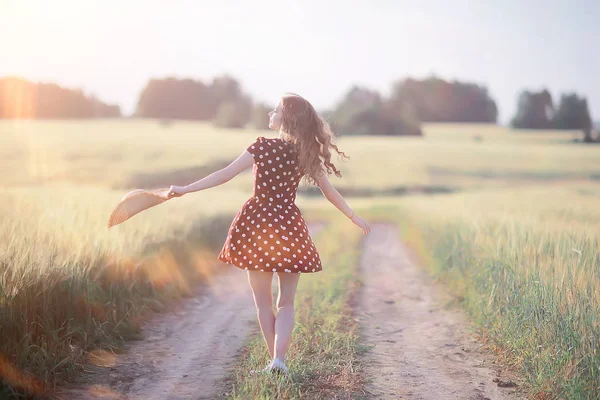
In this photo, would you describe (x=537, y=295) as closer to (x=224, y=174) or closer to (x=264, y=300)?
(x=264, y=300)

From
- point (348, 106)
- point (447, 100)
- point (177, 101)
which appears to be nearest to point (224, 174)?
point (348, 106)

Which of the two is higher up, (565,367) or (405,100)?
(405,100)

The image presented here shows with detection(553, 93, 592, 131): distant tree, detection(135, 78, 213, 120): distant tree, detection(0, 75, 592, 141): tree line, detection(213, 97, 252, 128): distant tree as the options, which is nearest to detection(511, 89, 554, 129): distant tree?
detection(0, 75, 592, 141): tree line

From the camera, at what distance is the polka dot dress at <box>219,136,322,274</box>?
15.0 feet

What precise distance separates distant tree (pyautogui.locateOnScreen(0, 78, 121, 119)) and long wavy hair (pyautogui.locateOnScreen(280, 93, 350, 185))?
143 ft

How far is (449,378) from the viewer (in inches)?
192

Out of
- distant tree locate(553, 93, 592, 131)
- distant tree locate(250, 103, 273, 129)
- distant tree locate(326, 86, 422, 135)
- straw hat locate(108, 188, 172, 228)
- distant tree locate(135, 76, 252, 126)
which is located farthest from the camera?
distant tree locate(135, 76, 252, 126)

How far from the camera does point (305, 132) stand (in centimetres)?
465

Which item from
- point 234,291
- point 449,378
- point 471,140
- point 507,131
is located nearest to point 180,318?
point 234,291

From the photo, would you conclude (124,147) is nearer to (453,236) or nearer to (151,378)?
(453,236)

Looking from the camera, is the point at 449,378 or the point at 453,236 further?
the point at 453,236

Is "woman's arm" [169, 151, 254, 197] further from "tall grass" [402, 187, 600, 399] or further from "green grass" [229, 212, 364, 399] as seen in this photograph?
"tall grass" [402, 187, 600, 399]

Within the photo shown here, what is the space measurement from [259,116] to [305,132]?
55.7 metres

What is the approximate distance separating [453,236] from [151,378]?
611 cm
